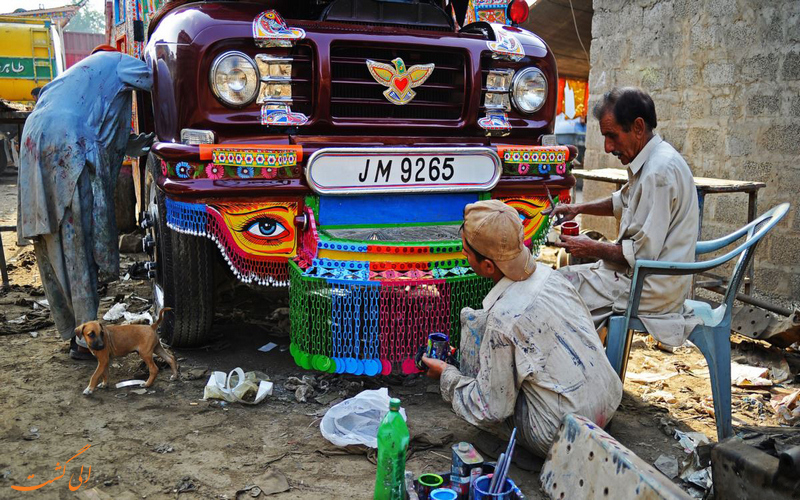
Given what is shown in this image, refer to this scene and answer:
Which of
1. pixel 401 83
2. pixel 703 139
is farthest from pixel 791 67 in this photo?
pixel 401 83

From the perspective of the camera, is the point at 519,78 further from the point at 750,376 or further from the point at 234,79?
the point at 750,376

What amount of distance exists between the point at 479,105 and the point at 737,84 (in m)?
2.79

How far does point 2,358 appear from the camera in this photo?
3.79 metres

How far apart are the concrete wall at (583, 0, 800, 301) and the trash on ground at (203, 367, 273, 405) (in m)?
3.97

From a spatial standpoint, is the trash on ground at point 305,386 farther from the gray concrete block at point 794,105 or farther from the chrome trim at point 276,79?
the gray concrete block at point 794,105

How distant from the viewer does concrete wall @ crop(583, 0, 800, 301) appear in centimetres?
497

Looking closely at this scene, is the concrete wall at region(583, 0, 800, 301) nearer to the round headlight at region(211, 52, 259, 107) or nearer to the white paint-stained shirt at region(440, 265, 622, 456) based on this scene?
the white paint-stained shirt at region(440, 265, 622, 456)

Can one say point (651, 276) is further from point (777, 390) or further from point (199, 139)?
point (199, 139)

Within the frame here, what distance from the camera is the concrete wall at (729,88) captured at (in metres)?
4.97

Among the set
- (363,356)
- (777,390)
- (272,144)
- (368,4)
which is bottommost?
(777,390)

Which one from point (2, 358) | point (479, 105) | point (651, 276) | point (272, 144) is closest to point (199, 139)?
point (272, 144)

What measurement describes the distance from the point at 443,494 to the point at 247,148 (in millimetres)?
1761

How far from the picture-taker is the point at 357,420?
2.93 metres

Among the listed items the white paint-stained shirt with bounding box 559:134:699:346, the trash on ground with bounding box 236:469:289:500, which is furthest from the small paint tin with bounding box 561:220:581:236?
the trash on ground with bounding box 236:469:289:500
